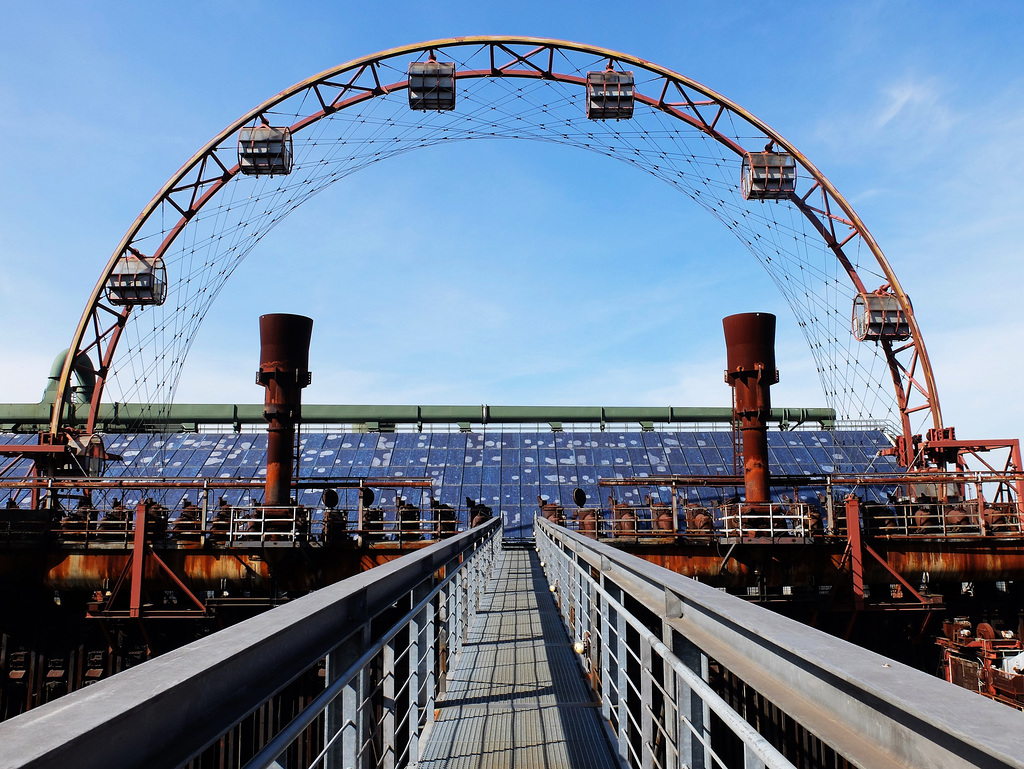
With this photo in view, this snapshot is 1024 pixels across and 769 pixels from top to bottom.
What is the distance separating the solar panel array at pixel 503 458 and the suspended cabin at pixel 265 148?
55.2 ft

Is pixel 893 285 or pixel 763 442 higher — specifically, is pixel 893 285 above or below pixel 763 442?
above

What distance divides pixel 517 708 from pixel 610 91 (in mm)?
29640

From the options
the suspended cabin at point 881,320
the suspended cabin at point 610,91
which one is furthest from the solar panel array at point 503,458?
the suspended cabin at point 610,91

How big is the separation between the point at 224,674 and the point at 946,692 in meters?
1.47

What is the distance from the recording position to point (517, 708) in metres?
6.00

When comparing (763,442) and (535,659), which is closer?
(535,659)

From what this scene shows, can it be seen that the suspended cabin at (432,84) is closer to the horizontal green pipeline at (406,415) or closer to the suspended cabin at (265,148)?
the suspended cabin at (265,148)

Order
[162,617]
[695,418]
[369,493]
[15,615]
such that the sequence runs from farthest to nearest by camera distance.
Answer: [695,418], [369,493], [15,615], [162,617]

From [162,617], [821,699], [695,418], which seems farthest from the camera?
[695,418]

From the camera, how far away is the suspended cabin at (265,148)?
101 feet

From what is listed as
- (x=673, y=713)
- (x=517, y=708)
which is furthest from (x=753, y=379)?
(x=673, y=713)

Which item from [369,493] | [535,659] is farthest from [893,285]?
[535,659]

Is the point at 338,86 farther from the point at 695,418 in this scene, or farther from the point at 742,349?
the point at 695,418

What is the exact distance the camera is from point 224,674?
1588 mm
